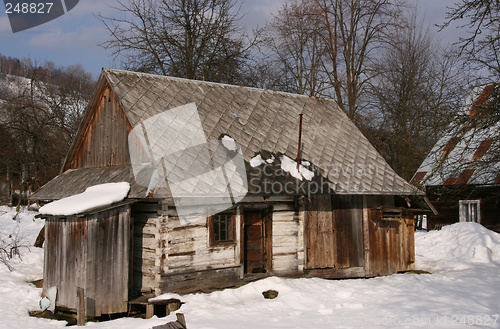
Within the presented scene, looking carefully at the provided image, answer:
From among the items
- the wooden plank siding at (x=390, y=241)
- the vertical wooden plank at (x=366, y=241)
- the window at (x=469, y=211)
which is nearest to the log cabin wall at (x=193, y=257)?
the vertical wooden plank at (x=366, y=241)

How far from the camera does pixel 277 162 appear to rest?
1115 centimetres

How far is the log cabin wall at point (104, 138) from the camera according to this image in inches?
413

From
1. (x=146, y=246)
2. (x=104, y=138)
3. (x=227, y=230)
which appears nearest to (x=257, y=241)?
(x=227, y=230)

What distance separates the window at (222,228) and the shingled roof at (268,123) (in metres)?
1.45

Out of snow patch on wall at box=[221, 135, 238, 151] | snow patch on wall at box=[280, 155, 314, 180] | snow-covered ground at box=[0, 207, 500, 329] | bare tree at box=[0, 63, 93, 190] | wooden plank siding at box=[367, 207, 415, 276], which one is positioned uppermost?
bare tree at box=[0, 63, 93, 190]

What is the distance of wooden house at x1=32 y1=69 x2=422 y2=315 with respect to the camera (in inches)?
350

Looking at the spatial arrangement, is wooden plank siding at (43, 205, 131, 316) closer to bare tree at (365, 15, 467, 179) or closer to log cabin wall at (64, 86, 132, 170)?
log cabin wall at (64, 86, 132, 170)

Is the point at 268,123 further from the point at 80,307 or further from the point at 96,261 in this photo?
the point at 80,307

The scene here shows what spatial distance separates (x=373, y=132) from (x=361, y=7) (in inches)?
268

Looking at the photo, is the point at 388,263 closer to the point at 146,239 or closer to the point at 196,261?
the point at 196,261

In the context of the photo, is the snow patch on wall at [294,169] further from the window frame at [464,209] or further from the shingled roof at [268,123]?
the window frame at [464,209]

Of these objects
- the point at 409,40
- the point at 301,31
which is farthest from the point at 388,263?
the point at 409,40

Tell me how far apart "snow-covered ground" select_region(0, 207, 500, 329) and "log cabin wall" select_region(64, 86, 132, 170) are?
3.17m

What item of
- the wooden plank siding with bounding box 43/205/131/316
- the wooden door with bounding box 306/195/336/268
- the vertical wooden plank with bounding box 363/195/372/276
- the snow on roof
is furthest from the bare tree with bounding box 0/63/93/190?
the vertical wooden plank with bounding box 363/195/372/276
